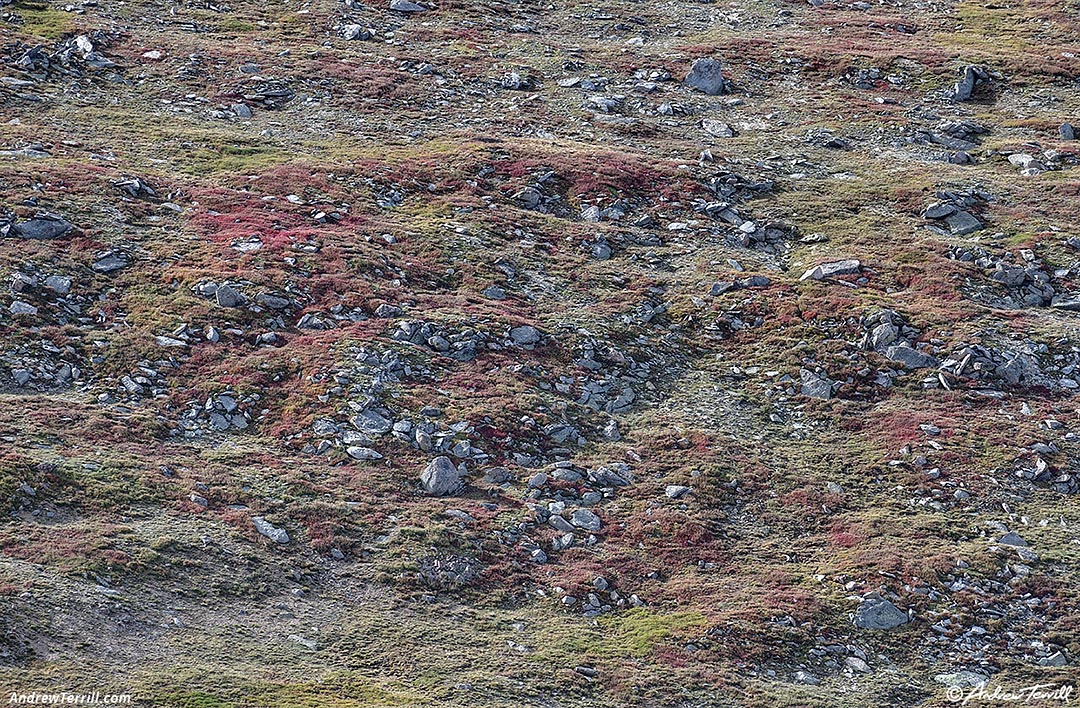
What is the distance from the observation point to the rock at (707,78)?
153ft

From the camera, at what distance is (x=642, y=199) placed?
36.1m

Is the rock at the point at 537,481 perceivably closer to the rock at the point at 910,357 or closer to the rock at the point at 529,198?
the rock at the point at 910,357

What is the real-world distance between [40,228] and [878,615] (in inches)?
931

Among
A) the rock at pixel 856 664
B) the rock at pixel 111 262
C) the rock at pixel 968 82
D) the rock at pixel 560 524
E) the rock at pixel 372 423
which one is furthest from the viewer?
the rock at pixel 968 82

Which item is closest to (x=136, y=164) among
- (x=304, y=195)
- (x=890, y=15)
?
(x=304, y=195)

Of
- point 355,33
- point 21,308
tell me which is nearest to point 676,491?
point 21,308

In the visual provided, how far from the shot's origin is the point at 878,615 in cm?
1916

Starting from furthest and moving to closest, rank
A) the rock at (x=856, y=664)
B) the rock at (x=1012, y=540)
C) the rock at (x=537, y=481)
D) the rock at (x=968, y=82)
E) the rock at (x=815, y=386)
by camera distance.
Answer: the rock at (x=968, y=82), the rock at (x=815, y=386), the rock at (x=537, y=481), the rock at (x=1012, y=540), the rock at (x=856, y=664)

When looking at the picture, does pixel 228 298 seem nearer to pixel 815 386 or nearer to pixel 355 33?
pixel 815 386

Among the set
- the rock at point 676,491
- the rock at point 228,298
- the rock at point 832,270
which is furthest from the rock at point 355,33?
the rock at point 676,491

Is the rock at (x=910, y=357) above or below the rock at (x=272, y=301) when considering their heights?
below

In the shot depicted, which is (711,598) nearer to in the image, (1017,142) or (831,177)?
(831,177)

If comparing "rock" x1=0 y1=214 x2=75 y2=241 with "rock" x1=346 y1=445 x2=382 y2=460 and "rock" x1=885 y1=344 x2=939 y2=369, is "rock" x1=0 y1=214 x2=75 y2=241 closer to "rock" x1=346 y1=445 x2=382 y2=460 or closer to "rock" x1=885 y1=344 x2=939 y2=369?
"rock" x1=346 y1=445 x2=382 y2=460

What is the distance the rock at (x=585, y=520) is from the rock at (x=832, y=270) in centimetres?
1305
